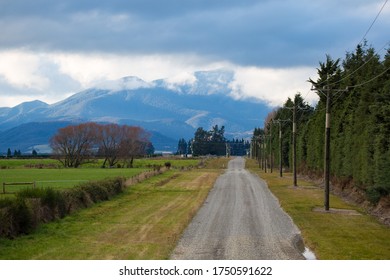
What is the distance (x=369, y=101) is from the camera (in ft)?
117

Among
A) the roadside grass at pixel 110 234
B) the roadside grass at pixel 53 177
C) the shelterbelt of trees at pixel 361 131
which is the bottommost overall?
the roadside grass at pixel 110 234

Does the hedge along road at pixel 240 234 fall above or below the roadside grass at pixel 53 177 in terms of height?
below

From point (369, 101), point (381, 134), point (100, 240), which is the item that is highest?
point (369, 101)

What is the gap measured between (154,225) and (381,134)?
13.8m

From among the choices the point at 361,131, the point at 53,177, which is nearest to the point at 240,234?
the point at 361,131

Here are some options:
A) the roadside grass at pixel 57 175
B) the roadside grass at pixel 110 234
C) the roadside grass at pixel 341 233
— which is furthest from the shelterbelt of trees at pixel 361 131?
the roadside grass at pixel 57 175

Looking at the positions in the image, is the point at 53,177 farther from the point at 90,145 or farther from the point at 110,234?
Answer: the point at 90,145

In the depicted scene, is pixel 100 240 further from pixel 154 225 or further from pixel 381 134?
pixel 381 134

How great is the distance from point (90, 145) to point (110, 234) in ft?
390

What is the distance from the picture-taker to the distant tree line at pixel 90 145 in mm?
133375

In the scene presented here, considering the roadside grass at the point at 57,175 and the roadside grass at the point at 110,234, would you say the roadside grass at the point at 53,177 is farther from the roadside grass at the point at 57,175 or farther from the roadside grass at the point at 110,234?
the roadside grass at the point at 110,234

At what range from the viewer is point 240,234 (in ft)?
69.1

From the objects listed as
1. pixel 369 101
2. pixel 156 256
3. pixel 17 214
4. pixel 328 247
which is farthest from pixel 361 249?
pixel 369 101

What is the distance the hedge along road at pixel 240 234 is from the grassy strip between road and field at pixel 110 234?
0.66 m
